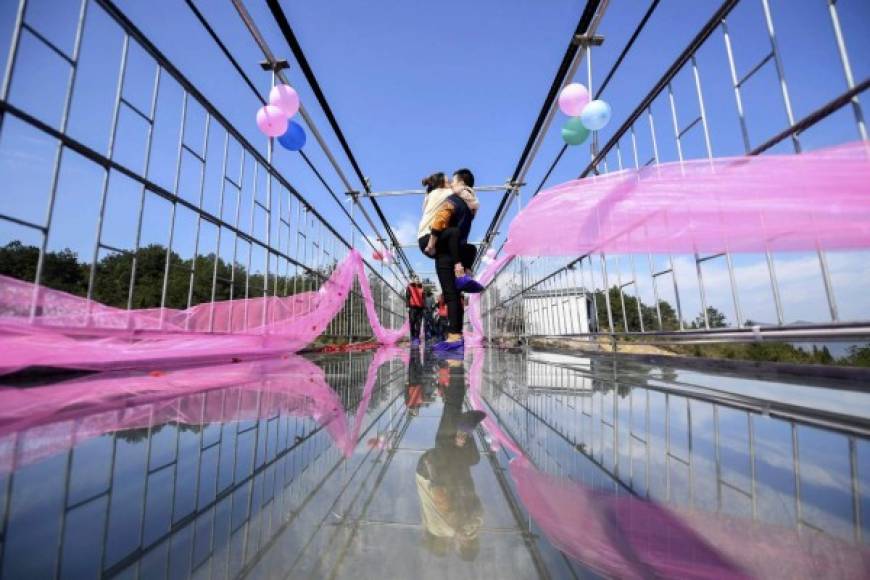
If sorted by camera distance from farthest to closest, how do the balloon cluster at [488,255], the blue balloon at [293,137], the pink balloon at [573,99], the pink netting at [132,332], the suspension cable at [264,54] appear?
the balloon cluster at [488,255], the blue balloon at [293,137], the pink balloon at [573,99], the suspension cable at [264,54], the pink netting at [132,332]

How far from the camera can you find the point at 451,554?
1.20ft

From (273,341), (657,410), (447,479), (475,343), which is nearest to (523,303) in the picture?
(475,343)

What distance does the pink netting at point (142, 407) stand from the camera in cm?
72

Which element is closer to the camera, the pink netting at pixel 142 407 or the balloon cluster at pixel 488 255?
the pink netting at pixel 142 407

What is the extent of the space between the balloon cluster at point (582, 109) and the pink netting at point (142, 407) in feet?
8.48

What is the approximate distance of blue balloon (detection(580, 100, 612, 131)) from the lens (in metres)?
2.86

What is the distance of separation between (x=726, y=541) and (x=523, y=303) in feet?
17.9

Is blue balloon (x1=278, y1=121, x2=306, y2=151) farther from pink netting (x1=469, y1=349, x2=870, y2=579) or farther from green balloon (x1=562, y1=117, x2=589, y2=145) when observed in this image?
pink netting (x1=469, y1=349, x2=870, y2=579)

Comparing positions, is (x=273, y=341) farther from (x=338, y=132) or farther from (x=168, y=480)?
(x=168, y=480)

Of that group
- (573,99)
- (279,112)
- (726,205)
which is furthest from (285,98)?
(726,205)

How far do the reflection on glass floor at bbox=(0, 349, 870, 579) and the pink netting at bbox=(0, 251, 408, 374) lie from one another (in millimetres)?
524

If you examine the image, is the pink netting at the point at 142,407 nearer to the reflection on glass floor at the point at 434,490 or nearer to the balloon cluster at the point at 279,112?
the reflection on glass floor at the point at 434,490

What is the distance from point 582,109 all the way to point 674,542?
3254 mm

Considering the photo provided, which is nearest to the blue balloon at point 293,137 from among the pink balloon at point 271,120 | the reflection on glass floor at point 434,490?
the pink balloon at point 271,120
